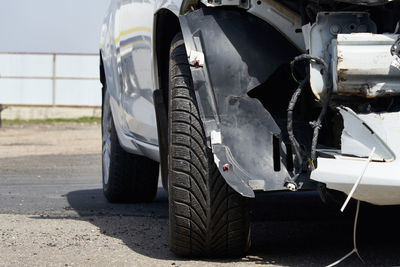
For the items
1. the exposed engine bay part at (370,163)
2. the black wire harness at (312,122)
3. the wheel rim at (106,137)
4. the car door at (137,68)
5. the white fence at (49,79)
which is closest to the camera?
the exposed engine bay part at (370,163)

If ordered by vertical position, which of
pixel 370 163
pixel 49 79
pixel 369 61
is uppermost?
pixel 369 61

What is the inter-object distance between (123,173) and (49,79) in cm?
3512

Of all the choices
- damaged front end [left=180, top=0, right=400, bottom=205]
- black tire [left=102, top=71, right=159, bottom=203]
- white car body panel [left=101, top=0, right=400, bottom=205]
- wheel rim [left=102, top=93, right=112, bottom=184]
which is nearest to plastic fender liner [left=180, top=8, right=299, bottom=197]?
damaged front end [left=180, top=0, right=400, bottom=205]

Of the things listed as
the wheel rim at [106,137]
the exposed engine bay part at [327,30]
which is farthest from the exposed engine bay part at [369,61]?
the wheel rim at [106,137]

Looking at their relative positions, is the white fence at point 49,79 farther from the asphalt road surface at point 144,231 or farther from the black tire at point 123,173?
the black tire at point 123,173

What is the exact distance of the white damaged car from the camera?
155 inches

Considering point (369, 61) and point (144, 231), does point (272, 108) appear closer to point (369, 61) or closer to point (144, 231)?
point (369, 61)

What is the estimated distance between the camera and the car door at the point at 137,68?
570 cm

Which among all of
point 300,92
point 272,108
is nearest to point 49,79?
point 272,108

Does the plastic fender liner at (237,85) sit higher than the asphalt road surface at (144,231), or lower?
higher

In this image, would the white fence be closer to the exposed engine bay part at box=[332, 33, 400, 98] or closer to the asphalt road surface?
the asphalt road surface

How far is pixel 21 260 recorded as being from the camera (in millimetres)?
4680

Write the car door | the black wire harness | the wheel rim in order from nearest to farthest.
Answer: the black wire harness → the car door → the wheel rim

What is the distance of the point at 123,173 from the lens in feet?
24.3
